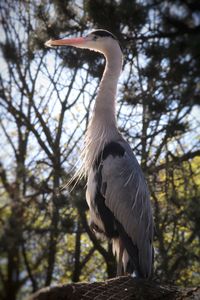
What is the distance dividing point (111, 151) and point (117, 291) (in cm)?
99

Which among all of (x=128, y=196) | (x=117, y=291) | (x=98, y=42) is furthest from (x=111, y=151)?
(x=117, y=291)

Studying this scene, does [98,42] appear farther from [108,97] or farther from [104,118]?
[104,118]

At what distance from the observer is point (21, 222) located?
372 centimetres

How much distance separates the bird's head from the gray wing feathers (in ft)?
2.37

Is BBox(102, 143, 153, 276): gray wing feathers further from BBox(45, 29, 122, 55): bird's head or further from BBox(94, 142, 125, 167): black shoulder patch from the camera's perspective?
BBox(45, 29, 122, 55): bird's head

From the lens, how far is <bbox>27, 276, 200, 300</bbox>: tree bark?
200 cm

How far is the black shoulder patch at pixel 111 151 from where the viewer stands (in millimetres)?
2977

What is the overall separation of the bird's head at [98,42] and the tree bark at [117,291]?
156 centimetres

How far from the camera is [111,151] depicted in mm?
2988

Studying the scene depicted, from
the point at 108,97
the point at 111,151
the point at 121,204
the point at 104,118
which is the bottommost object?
the point at 121,204

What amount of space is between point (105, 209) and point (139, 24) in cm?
126

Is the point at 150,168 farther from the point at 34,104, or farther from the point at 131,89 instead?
the point at 34,104

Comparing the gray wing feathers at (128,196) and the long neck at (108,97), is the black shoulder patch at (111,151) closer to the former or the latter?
the gray wing feathers at (128,196)

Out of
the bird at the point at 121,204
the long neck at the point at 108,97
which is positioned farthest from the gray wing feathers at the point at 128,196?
the long neck at the point at 108,97
